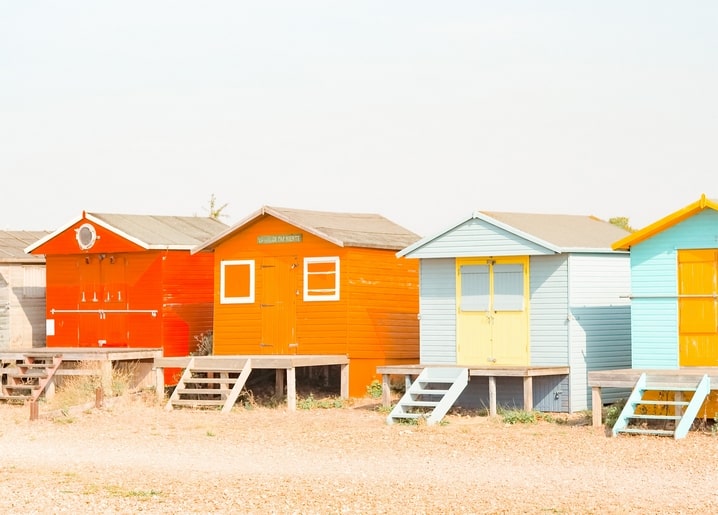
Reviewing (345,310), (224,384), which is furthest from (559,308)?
(224,384)

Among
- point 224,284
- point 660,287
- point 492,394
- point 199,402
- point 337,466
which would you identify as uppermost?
point 224,284

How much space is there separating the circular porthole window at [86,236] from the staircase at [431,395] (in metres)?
9.25

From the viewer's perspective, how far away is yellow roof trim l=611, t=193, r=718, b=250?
20641 millimetres

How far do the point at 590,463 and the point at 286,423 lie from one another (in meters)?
6.95

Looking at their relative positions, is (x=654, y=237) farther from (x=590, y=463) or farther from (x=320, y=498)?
(x=320, y=498)

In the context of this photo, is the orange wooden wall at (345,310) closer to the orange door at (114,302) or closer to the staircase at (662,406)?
the orange door at (114,302)

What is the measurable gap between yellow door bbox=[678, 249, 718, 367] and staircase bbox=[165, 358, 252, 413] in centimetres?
831

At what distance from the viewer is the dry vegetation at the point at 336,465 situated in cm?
1402

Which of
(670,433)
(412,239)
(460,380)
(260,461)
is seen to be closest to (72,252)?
(412,239)

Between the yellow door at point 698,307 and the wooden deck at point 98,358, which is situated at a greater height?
the yellow door at point 698,307

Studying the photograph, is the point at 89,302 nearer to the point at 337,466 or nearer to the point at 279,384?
the point at 279,384

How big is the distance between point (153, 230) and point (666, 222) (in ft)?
42.1

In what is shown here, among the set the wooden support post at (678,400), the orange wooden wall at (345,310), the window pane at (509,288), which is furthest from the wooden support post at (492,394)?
the orange wooden wall at (345,310)

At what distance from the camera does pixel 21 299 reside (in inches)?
1238
